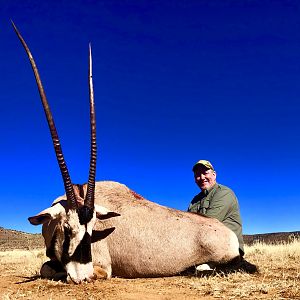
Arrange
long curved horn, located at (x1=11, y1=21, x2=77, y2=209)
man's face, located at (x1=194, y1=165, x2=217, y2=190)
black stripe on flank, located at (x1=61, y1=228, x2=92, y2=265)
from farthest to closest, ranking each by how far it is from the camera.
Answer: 1. man's face, located at (x1=194, y1=165, x2=217, y2=190)
2. long curved horn, located at (x1=11, y1=21, x2=77, y2=209)
3. black stripe on flank, located at (x1=61, y1=228, x2=92, y2=265)

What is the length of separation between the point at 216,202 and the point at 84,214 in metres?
2.61

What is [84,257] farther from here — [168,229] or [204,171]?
[204,171]

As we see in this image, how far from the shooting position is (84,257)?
4.90 meters

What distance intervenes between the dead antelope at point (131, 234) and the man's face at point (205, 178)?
146cm

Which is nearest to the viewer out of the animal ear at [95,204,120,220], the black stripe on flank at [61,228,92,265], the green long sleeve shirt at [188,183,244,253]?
the black stripe on flank at [61,228,92,265]

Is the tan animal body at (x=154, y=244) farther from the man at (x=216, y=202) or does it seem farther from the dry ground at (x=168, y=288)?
the man at (x=216, y=202)

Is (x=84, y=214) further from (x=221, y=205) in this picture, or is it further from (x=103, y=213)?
(x=221, y=205)

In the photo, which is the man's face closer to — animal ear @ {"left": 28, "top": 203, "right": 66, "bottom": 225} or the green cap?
the green cap

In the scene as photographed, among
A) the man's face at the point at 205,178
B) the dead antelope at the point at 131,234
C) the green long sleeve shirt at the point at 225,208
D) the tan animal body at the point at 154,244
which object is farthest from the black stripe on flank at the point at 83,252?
the man's face at the point at 205,178

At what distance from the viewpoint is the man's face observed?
7.59 meters

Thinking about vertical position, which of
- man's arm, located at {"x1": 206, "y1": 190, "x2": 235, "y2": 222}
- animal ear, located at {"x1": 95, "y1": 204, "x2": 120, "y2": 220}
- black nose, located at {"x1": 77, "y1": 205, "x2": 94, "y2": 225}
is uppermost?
man's arm, located at {"x1": 206, "y1": 190, "x2": 235, "y2": 222}

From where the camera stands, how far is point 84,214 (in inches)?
199

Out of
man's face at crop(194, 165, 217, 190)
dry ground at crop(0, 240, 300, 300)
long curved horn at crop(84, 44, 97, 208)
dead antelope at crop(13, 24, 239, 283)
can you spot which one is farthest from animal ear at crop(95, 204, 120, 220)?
man's face at crop(194, 165, 217, 190)

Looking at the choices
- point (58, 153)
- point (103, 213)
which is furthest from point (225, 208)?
point (58, 153)
